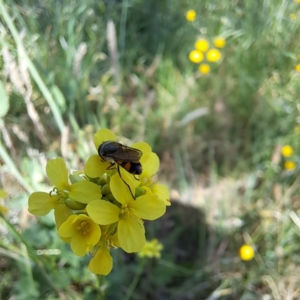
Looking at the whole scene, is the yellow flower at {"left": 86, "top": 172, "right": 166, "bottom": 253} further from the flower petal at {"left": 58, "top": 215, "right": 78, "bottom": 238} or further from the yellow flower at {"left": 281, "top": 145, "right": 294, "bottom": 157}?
the yellow flower at {"left": 281, "top": 145, "right": 294, "bottom": 157}

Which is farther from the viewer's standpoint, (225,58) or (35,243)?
(225,58)

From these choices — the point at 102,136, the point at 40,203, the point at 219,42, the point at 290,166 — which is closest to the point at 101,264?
the point at 40,203

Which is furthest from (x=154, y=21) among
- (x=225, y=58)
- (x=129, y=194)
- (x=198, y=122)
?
(x=129, y=194)

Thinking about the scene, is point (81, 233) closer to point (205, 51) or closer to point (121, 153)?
point (121, 153)

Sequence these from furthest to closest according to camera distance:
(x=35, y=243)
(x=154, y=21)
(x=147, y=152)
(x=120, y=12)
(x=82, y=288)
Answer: (x=154, y=21)
(x=120, y=12)
(x=82, y=288)
(x=35, y=243)
(x=147, y=152)

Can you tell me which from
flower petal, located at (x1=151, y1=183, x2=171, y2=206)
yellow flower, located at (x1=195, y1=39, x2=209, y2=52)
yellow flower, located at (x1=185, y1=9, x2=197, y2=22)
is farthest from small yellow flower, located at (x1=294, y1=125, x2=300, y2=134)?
flower petal, located at (x1=151, y1=183, x2=171, y2=206)

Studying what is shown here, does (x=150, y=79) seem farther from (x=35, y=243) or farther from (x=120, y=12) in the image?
(x=35, y=243)

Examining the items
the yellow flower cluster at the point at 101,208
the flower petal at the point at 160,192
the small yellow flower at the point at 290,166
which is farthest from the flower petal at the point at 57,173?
the small yellow flower at the point at 290,166
